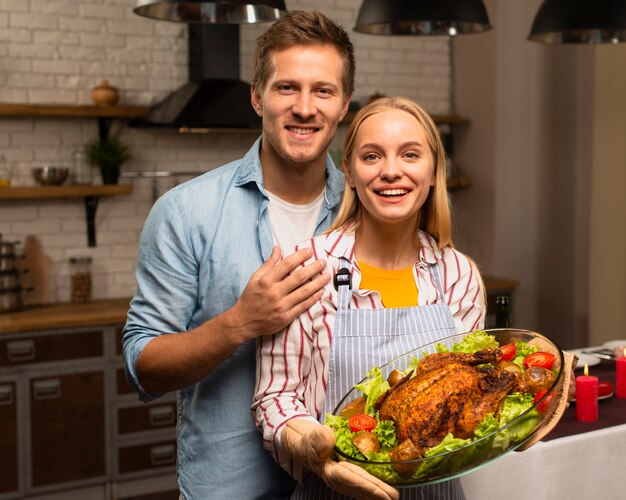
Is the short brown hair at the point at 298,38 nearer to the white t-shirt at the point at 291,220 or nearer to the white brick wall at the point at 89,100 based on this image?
the white t-shirt at the point at 291,220

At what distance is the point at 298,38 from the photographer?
1.79m

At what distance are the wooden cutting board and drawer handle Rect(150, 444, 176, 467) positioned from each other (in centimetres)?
106

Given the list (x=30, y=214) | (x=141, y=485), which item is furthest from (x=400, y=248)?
(x=30, y=214)

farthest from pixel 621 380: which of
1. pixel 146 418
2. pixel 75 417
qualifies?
pixel 75 417

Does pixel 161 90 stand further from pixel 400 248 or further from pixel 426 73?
pixel 400 248

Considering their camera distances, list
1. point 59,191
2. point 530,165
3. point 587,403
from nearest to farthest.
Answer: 1. point 587,403
2. point 59,191
3. point 530,165

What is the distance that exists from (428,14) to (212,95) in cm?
193

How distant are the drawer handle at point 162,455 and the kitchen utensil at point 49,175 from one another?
59.8 inches

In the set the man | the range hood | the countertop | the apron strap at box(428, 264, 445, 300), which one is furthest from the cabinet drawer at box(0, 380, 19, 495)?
the apron strap at box(428, 264, 445, 300)

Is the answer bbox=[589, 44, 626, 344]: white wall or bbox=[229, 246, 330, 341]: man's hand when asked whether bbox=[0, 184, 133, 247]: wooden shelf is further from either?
bbox=[229, 246, 330, 341]: man's hand

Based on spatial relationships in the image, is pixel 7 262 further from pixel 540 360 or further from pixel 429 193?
pixel 540 360

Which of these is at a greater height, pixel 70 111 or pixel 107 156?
pixel 70 111

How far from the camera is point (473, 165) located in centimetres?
578

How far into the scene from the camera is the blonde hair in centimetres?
177
